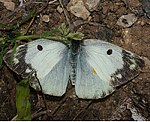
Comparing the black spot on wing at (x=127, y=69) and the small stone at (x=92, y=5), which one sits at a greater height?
the small stone at (x=92, y=5)

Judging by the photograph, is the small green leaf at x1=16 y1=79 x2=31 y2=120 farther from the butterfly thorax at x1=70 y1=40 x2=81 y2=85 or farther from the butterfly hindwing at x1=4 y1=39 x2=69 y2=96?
the butterfly thorax at x1=70 y1=40 x2=81 y2=85

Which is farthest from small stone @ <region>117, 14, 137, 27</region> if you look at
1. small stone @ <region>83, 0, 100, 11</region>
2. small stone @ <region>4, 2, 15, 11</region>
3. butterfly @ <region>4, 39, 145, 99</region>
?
small stone @ <region>4, 2, 15, 11</region>

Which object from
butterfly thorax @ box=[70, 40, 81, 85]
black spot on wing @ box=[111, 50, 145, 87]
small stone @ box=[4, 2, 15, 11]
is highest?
small stone @ box=[4, 2, 15, 11]

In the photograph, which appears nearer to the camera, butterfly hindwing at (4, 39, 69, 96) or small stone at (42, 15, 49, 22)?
butterfly hindwing at (4, 39, 69, 96)

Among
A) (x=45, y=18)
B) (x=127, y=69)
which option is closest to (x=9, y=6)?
(x=45, y=18)

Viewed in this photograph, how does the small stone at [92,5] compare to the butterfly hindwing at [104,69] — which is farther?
the small stone at [92,5]

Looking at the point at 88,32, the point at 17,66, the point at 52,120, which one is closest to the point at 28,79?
the point at 17,66

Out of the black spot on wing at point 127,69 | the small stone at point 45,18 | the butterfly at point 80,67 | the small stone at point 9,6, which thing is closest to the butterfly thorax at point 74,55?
the butterfly at point 80,67

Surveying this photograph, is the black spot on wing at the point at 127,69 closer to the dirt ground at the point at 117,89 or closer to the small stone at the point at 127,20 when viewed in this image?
the dirt ground at the point at 117,89
